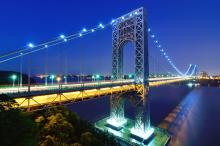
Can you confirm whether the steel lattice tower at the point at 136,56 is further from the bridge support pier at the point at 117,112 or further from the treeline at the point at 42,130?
the treeline at the point at 42,130

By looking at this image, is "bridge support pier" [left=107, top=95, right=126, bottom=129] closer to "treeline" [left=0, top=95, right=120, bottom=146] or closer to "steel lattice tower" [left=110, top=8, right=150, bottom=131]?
"steel lattice tower" [left=110, top=8, right=150, bottom=131]

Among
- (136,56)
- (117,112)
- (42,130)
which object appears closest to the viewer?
(42,130)

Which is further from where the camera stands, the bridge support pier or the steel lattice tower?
the bridge support pier

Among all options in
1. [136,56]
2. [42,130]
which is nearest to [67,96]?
[42,130]

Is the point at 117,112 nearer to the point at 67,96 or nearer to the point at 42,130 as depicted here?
the point at 67,96

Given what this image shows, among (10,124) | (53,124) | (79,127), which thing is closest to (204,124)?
(79,127)

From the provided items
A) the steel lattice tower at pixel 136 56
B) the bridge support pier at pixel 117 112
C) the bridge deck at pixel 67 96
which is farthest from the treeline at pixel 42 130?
the bridge support pier at pixel 117 112

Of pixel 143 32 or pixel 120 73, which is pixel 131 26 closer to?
pixel 143 32

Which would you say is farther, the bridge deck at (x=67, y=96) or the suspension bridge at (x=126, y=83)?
the suspension bridge at (x=126, y=83)

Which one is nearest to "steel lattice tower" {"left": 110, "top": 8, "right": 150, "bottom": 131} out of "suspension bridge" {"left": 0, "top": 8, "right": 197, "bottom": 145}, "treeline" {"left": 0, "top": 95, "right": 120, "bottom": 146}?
"suspension bridge" {"left": 0, "top": 8, "right": 197, "bottom": 145}

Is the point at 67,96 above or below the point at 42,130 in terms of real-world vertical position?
above
